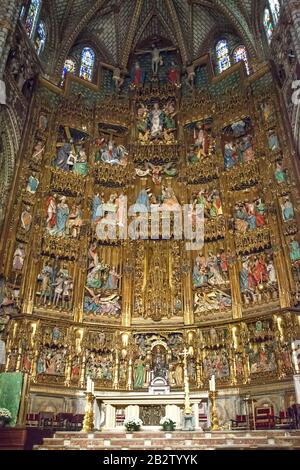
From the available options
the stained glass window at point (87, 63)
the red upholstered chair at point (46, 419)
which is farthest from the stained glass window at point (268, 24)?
the red upholstered chair at point (46, 419)

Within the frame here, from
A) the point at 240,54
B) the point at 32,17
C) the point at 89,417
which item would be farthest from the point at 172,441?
the point at 240,54

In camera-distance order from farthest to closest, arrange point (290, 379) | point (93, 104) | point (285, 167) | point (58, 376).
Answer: point (93, 104) < point (285, 167) < point (58, 376) < point (290, 379)

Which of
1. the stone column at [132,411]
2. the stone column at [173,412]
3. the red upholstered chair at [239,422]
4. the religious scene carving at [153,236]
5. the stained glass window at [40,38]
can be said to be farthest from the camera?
the stained glass window at [40,38]

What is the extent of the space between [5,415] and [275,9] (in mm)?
19087

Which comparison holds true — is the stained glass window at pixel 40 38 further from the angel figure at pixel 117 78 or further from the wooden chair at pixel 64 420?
the wooden chair at pixel 64 420

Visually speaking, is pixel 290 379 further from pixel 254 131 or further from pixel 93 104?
pixel 93 104

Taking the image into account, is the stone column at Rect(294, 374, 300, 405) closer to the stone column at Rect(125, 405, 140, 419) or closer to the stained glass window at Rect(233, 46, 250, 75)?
the stone column at Rect(125, 405, 140, 419)

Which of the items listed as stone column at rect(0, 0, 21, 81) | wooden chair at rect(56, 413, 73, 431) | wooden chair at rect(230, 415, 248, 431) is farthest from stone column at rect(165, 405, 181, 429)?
stone column at rect(0, 0, 21, 81)

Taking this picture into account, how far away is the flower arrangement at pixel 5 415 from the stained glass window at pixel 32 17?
1594 cm

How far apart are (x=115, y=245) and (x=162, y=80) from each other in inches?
410

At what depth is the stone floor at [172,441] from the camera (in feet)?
27.9

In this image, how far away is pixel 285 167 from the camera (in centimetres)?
1648

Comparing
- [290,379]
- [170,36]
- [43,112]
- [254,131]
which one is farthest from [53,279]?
[170,36]

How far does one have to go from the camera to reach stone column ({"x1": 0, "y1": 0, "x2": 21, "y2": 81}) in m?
14.8
